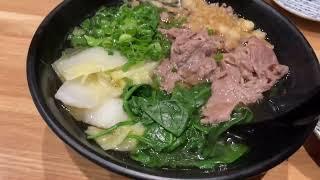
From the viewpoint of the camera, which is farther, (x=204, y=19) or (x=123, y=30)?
(x=204, y=19)

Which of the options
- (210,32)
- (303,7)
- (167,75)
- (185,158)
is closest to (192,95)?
(167,75)

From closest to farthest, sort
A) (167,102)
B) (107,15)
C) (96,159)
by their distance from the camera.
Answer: (96,159)
(167,102)
(107,15)

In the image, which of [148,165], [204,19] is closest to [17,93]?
[148,165]

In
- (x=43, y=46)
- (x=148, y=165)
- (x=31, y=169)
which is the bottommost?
(x=31, y=169)

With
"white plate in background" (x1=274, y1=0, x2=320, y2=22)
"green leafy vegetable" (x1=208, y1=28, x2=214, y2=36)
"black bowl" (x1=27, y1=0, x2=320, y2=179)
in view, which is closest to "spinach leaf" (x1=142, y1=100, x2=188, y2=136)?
"black bowl" (x1=27, y1=0, x2=320, y2=179)

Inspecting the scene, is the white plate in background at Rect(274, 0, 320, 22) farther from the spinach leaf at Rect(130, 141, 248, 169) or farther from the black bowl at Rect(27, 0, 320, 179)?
the spinach leaf at Rect(130, 141, 248, 169)

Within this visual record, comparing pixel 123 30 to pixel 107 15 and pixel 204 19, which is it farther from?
pixel 204 19

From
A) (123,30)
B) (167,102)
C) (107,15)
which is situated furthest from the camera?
(107,15)
